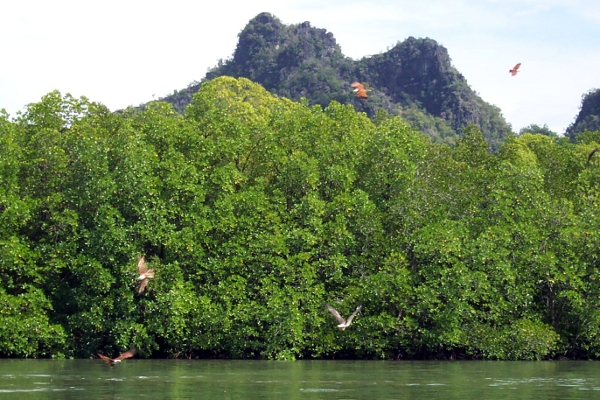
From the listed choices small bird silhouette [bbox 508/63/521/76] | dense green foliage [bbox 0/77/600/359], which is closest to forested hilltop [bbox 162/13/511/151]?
dense green foliage [bbox 0/77/600/359]

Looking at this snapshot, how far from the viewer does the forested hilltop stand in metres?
148

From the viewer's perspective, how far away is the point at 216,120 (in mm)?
48031

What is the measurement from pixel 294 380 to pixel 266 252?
51.1 ft

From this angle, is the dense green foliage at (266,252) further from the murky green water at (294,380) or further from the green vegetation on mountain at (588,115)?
the green vegetation on mountain at (588,115)

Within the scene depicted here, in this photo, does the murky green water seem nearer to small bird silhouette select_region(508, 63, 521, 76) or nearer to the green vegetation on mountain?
small bird silhouette select_region(508, 63, 521, 76)

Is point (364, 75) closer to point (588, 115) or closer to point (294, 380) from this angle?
point (588, 115)

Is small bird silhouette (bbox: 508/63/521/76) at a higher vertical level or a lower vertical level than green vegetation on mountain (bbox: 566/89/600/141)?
lower

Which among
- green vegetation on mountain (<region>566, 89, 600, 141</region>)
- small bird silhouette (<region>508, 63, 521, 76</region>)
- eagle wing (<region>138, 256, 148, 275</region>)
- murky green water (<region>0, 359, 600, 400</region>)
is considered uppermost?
green vegetation on mountain (<region>566, 89, 600, 141</region>)

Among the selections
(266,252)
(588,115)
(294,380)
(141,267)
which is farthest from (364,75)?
(294,380)

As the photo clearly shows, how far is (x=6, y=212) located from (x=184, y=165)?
26.3 feet

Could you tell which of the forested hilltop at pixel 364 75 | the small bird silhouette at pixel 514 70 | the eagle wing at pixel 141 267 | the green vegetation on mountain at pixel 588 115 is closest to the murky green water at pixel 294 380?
the eagle wing at pixel 141 267

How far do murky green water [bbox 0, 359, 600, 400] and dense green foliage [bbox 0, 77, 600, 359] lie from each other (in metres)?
3.03

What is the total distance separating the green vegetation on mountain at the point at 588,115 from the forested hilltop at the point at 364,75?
16867 millimetres

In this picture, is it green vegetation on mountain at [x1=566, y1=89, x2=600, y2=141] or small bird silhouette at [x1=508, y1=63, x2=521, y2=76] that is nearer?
small bird silhouette at [x1=508, y1=63, x2=521, y2=76]
